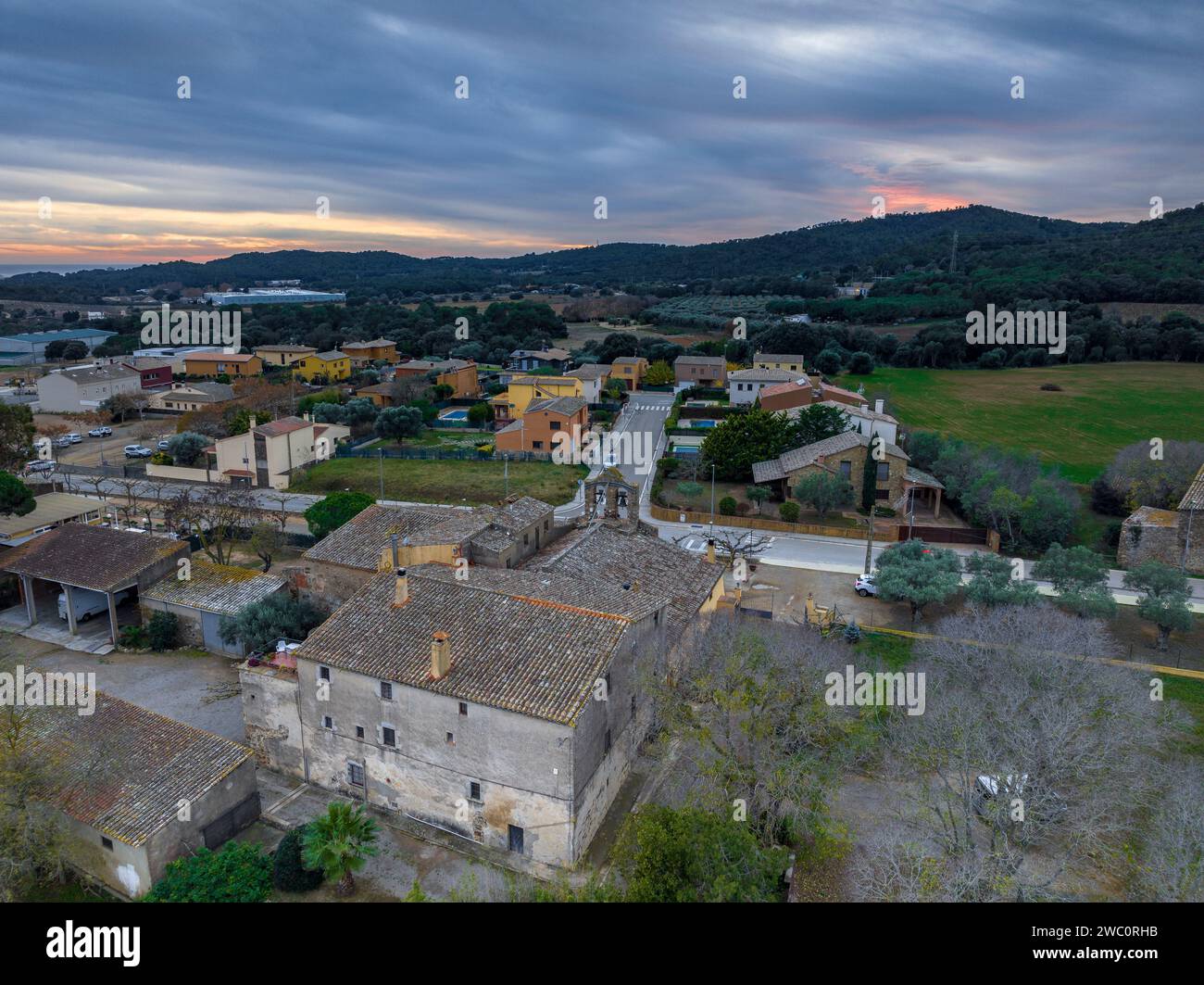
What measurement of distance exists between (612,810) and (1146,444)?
46102mm

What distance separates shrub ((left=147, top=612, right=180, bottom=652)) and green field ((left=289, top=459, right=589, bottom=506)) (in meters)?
22.1

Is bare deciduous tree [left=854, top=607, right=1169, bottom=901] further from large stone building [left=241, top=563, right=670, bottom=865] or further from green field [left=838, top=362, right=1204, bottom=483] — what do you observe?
green field [left=838, top=362, right=1204, bottom=483]

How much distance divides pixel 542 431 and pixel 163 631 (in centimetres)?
3798

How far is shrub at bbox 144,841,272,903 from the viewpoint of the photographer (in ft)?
59.2

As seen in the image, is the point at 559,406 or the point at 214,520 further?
the point at 559,406

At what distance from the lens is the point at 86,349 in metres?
121

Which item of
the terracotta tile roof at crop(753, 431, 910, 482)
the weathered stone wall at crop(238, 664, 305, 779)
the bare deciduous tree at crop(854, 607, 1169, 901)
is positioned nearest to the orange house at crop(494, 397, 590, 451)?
the terracotta tile roof at crop(753, 431, 910, 482)

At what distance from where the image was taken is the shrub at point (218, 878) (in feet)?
59.2

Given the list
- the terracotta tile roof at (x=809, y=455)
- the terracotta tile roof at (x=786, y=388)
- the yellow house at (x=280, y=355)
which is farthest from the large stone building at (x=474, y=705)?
the yellow house at (x=280, y=355)

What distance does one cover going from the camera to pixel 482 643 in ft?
71.8

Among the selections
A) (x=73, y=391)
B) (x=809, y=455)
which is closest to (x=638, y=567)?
(x=809, y=455)

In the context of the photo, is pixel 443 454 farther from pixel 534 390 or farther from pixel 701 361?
pixel 701 361
